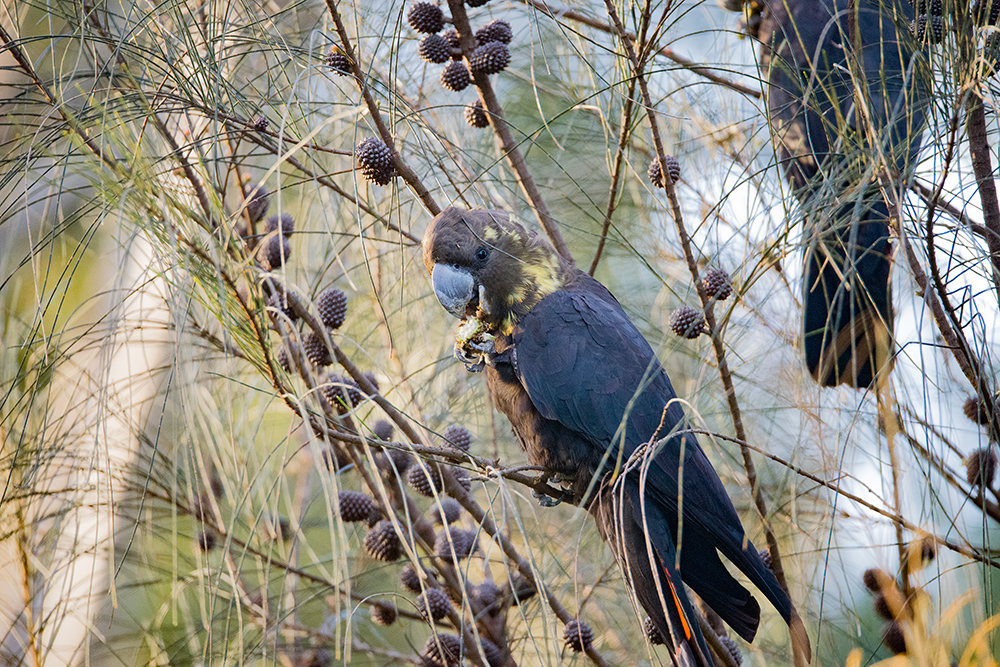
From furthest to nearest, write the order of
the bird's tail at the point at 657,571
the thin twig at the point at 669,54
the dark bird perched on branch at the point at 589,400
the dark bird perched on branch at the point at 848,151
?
the thin twig at the point at 669,54 → the dark bird perched on branch at the point at 589,400 → the bird's tail at the point at 657,571 → the dark bird perched on branch at the point at 848,151

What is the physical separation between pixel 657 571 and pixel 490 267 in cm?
65

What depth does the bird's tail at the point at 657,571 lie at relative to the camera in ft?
4.38

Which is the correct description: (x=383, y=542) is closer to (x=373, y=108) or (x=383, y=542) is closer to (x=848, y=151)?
(x=373, y=108)

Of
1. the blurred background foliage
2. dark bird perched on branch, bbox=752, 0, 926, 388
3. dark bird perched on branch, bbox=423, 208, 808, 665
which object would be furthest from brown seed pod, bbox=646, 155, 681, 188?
dark bird perched on branch, bbox=423, 208, 808, 665

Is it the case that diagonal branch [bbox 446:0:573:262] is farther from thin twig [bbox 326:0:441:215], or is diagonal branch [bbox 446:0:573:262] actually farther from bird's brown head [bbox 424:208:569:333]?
thin twig [bbox 326:0:441:215]

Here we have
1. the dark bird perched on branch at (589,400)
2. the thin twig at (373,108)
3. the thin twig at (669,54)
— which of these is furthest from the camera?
the thin twig at (669,54)

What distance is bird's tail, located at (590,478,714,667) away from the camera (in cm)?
134

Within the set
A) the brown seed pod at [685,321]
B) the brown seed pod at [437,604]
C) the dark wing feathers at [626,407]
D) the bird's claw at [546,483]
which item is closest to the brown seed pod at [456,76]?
the dark wing feathers at [626,407]

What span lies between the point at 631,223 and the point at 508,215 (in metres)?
0.52

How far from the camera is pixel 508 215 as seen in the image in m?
1.67

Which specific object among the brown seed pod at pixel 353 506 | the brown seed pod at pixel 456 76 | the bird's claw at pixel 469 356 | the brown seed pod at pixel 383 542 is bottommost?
the brown seed pod at pixel 383 542

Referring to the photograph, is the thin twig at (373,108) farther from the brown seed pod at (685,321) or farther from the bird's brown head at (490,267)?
the brown seed pod at (685,321)

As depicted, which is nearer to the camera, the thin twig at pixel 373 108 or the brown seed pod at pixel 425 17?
the thin twig at pixel 373 108

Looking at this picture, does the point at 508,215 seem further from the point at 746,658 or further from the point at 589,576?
the point at 746,658
